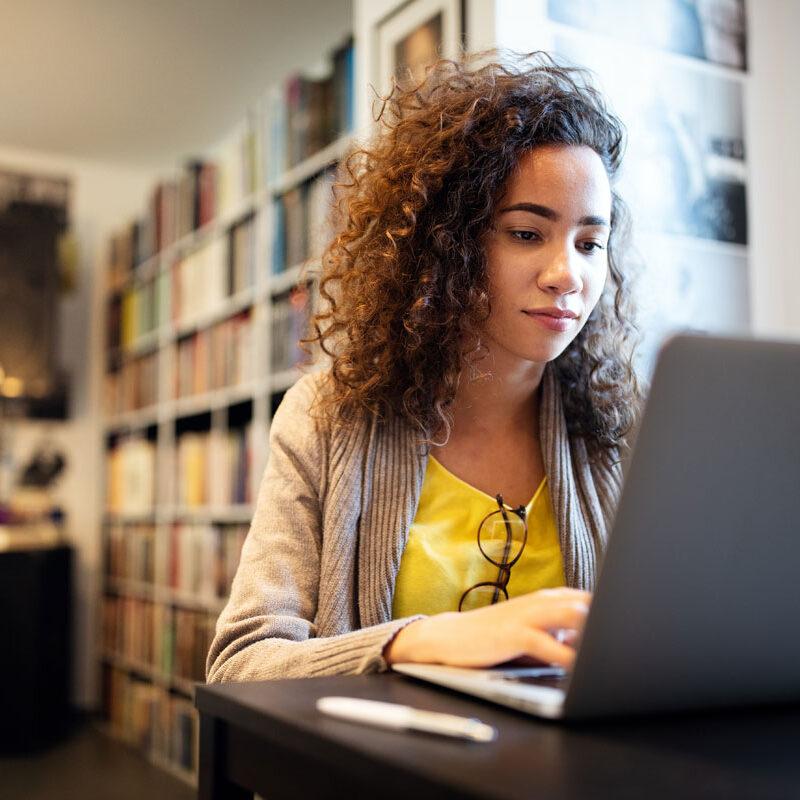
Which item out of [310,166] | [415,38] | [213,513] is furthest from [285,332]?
[415,38]

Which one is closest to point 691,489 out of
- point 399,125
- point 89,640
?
point 399,125

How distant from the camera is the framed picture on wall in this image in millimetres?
1949

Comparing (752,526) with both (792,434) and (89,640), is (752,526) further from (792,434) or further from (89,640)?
(89,640)

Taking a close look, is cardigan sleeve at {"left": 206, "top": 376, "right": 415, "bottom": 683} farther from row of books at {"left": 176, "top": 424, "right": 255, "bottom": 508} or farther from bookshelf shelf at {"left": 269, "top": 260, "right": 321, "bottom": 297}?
row of books at {"left": 176, "top": 424, "right": 255, "bottom": 508}

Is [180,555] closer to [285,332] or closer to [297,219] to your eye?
[285,332]

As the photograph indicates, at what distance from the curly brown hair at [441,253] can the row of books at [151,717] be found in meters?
2.14

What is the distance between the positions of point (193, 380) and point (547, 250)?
260cm

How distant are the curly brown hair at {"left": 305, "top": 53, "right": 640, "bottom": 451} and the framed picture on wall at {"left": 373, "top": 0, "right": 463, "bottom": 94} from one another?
538 millimetres

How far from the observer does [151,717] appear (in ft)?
12.6

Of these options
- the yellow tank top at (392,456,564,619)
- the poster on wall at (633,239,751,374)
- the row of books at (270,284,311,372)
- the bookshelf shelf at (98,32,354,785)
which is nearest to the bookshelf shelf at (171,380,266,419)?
the bookshelf shelf at (98,32,354,785)

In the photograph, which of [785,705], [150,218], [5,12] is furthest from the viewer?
[150,218]

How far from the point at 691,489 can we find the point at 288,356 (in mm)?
2327

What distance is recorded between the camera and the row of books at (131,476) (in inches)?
158

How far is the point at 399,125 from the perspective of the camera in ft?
4.61
